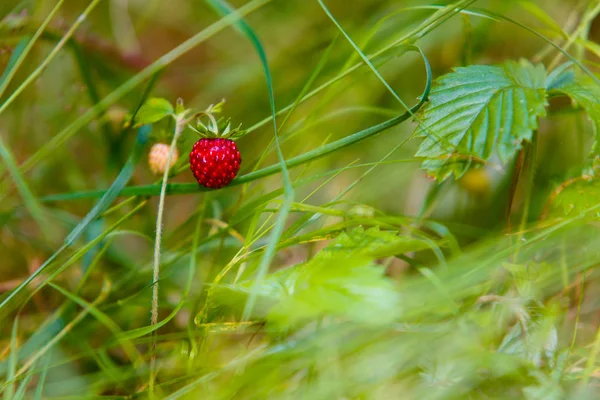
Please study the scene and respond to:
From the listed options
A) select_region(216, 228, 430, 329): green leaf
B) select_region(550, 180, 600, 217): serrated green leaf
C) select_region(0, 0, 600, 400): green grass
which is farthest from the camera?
select_region(550, 180, 600, 217): serrated green leaf

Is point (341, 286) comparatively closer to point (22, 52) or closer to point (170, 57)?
point (170, 57)

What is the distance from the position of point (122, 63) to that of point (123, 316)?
2.01 feet

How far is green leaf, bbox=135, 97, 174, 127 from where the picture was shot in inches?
29.3

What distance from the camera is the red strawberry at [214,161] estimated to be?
0.69m

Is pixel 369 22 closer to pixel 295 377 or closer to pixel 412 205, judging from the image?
pixel 412 205

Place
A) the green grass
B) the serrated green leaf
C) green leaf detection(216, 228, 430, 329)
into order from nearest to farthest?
1. green leaf detection(216, 228, 430, 329)
2. the green grass
3. the serrated green leaf

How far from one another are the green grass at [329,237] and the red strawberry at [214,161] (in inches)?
1.4

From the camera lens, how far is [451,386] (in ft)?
1.93

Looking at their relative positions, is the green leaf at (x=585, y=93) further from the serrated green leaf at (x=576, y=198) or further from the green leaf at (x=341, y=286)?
the green leaf at (x=341, y=286)

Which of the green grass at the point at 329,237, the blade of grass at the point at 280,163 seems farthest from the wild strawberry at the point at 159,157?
the blade of grass at the point at 280,163

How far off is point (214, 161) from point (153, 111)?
139 millimetres

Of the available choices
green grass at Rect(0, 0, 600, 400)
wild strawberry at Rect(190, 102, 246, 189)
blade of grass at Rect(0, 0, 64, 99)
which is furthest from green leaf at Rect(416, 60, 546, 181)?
blade of grass at Rect(0, 0, 64, 99)

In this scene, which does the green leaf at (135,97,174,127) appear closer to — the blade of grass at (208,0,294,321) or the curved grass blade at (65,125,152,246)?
the curved grass blade at (65,125,152,246)

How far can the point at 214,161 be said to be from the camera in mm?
689
